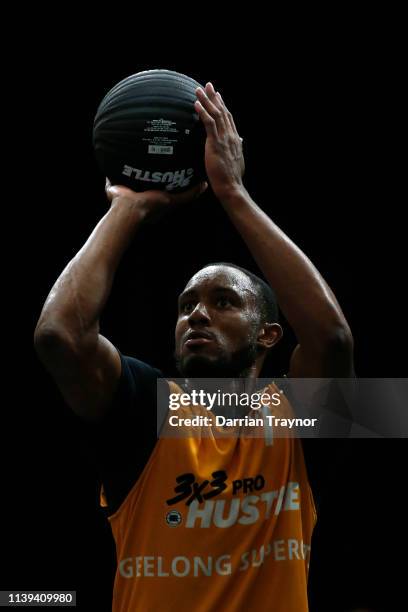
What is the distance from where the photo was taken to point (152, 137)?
2480 mm

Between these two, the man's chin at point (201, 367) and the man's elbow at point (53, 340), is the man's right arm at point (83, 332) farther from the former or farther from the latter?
the man's chin at point (201, 367)

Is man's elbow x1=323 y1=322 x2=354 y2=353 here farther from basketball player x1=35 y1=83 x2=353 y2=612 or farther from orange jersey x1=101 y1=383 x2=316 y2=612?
orange jersey x1=101 y1=383 x2=316 y2=612

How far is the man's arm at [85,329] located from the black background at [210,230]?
307 cm

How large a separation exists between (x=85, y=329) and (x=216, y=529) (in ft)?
2.22

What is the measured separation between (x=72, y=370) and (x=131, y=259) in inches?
143

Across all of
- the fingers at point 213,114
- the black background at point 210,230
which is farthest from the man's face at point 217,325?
the black background at point 210,230

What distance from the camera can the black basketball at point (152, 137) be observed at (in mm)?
2475

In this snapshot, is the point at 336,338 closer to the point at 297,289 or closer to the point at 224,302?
the point at 297,289

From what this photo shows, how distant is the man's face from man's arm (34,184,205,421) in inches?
13.0

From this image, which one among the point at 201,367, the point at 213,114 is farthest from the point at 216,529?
the point at 213,114

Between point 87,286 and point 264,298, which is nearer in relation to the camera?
point 87,286

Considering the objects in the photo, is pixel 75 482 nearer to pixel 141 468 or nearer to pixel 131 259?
pixel 131 259

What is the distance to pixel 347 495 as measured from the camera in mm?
5328

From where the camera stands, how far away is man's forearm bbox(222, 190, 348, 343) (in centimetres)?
221
